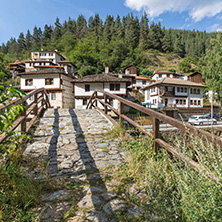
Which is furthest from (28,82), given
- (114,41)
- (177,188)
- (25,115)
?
(114,41)

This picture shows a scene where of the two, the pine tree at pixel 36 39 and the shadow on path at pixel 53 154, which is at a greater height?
the pine tree at pixel 36 39

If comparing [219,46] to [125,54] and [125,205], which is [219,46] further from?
[125,54]

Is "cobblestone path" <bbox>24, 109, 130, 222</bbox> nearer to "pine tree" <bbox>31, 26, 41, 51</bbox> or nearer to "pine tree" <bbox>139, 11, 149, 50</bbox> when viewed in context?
"pine tree" <bbox>139, 11, 149, 50</bbox>

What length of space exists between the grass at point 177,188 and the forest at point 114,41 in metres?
56.2

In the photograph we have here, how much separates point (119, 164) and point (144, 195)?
947 millimetres

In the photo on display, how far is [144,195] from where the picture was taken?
201 cm

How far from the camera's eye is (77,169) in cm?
276

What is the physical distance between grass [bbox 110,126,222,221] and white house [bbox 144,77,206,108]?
106 ft

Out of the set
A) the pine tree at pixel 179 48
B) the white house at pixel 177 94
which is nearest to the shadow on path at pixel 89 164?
the white house at pixel 177 94

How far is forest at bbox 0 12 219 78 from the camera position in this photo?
66062 millimetres

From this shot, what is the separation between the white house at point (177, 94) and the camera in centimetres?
3325

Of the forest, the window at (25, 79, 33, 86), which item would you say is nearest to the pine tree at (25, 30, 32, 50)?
the forest

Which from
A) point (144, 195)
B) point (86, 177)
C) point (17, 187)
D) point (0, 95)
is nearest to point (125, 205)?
point (144, 195)

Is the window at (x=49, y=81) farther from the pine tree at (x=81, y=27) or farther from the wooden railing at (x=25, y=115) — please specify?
the pine tree at (x=81, y=27)
